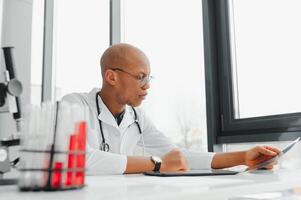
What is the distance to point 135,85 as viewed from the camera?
1437 mm

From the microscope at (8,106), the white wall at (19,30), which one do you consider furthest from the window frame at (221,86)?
the white wall at (19,30)

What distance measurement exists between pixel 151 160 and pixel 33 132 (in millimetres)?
579

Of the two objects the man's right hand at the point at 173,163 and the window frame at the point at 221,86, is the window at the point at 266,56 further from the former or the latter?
the man's right hand at the point at 173,163

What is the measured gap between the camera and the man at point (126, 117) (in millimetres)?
1276

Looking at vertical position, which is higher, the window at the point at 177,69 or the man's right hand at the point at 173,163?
the window at the point at 177,69

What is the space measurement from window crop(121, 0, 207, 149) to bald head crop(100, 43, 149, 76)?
618mm

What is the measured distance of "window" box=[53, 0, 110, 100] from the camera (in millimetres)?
2795

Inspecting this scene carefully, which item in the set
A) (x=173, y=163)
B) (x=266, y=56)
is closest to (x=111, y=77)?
(x=173, y=163)

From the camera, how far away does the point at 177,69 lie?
2.09 m

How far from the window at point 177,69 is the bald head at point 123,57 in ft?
2.03

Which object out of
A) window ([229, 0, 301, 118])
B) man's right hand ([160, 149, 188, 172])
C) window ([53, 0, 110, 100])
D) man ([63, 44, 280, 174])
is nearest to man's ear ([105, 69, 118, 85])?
man ([63, 44, 280, 174])

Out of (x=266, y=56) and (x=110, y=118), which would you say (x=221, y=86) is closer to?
(x=266, y=56)

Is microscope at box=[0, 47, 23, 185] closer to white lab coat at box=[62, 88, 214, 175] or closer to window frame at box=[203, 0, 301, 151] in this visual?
white lab coat at box=[62, 88, 214, 175]

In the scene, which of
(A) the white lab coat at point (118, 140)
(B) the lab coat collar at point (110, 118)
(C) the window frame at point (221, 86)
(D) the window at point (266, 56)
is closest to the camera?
(A) the white lab coat at point (118, 140)
